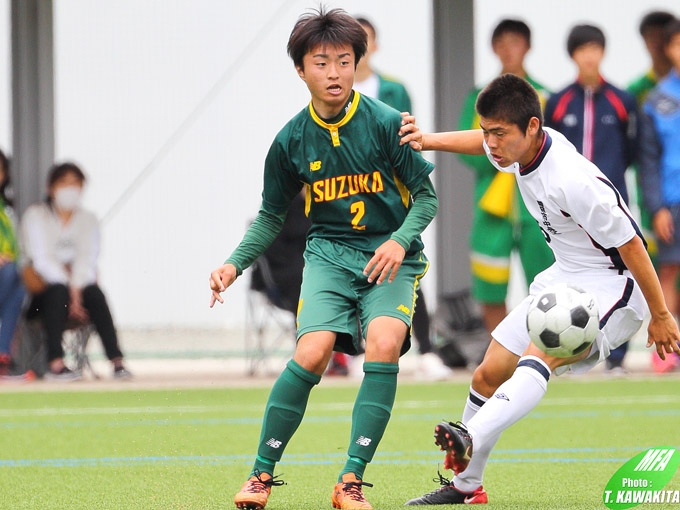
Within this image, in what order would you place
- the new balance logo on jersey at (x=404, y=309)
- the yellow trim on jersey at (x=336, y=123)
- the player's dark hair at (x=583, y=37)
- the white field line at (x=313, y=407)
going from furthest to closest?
the player's dark hair at (x=583, y=37) → the white field line at (x=313, y=407) → the yellow trim on jersey at (x=336, y=123) → the new balance logo on jersey at (x=404, y=309)

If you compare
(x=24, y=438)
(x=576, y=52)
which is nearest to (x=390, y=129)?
(x=24, y=438)

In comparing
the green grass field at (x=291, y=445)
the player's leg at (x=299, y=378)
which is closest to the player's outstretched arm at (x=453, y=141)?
the player's leg at (x=299, y=378)

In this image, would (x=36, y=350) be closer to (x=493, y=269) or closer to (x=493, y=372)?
(x=493, y=269)

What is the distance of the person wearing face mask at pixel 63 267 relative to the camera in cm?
933

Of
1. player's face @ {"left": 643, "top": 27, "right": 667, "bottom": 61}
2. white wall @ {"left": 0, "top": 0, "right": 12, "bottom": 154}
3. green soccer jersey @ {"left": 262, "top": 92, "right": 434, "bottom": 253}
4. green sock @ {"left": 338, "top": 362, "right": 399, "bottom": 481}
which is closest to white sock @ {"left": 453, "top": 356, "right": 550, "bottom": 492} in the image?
green sock @ {"left": 338, "top": 362, "right": 399, "bottom": 481}

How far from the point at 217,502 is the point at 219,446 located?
1.66 m

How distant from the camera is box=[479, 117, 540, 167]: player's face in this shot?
4105 mm

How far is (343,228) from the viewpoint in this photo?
4.41 meters

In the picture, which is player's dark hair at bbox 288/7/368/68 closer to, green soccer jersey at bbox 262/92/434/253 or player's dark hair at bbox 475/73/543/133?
green soccer jersey at bbox 262/92/434/253

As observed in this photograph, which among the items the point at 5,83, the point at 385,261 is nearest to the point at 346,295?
the point at 385,261

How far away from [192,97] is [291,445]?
4.91 metres

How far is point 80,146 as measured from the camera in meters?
10.4

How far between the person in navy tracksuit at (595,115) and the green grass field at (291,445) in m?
1.53

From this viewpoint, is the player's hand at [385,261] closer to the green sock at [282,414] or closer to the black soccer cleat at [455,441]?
the green sock at [282,414]
